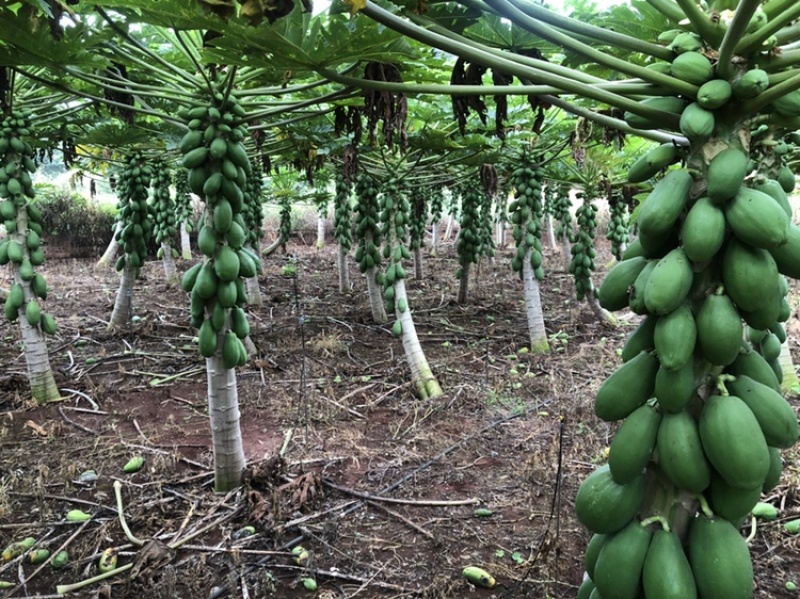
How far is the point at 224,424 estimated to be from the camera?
10.6 feet

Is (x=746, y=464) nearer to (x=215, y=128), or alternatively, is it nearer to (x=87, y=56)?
(x=215, y=128)

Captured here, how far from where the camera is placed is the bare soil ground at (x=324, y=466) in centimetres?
264

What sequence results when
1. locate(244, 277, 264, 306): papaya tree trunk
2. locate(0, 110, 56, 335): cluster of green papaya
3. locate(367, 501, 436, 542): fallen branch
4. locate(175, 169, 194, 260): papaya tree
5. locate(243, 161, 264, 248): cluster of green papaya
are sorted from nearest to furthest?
locate(367, 501, 436, 542): fallen branch, locate(0, 110, 56, 335): cluster of green papaya, locate(243, 161, 264, 248): cluster of green papaya, locate(244, 277, 264, 306): papaya tree trunk, locate(175, 169, 194, 260): papaya tree

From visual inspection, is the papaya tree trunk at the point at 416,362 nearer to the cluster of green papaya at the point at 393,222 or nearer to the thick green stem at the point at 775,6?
the cluster of green papaya at the point at 393,222

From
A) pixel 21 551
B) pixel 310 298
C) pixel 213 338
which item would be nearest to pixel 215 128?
pixel 213 338

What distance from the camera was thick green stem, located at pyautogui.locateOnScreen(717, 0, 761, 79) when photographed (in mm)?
999

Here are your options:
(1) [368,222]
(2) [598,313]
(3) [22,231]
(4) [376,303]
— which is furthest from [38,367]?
(2) [598,313]

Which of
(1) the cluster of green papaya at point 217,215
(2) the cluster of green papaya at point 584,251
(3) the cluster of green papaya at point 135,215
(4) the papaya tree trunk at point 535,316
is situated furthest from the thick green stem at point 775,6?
(3) the cluster of green papaya at point 135,215

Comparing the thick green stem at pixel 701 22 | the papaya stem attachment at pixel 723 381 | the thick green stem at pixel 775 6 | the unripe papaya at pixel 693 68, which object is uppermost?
the thick green stem at pixel 775 6

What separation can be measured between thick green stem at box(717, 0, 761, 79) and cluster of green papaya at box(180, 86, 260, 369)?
7.98ft

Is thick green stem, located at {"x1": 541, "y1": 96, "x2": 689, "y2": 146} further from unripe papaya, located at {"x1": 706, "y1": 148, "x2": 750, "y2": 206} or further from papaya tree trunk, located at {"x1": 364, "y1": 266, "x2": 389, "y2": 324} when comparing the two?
papaya tree trunk, located at {"x1": 364, "y1": 266, "x2": 389, "y2": 324}

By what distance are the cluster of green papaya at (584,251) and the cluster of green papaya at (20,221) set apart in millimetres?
6024

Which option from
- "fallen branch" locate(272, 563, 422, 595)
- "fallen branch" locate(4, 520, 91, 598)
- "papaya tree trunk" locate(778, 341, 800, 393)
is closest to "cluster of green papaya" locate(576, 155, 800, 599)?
"fallen branch" locate(272, 563, 422, 595)

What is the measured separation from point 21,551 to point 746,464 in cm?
316
